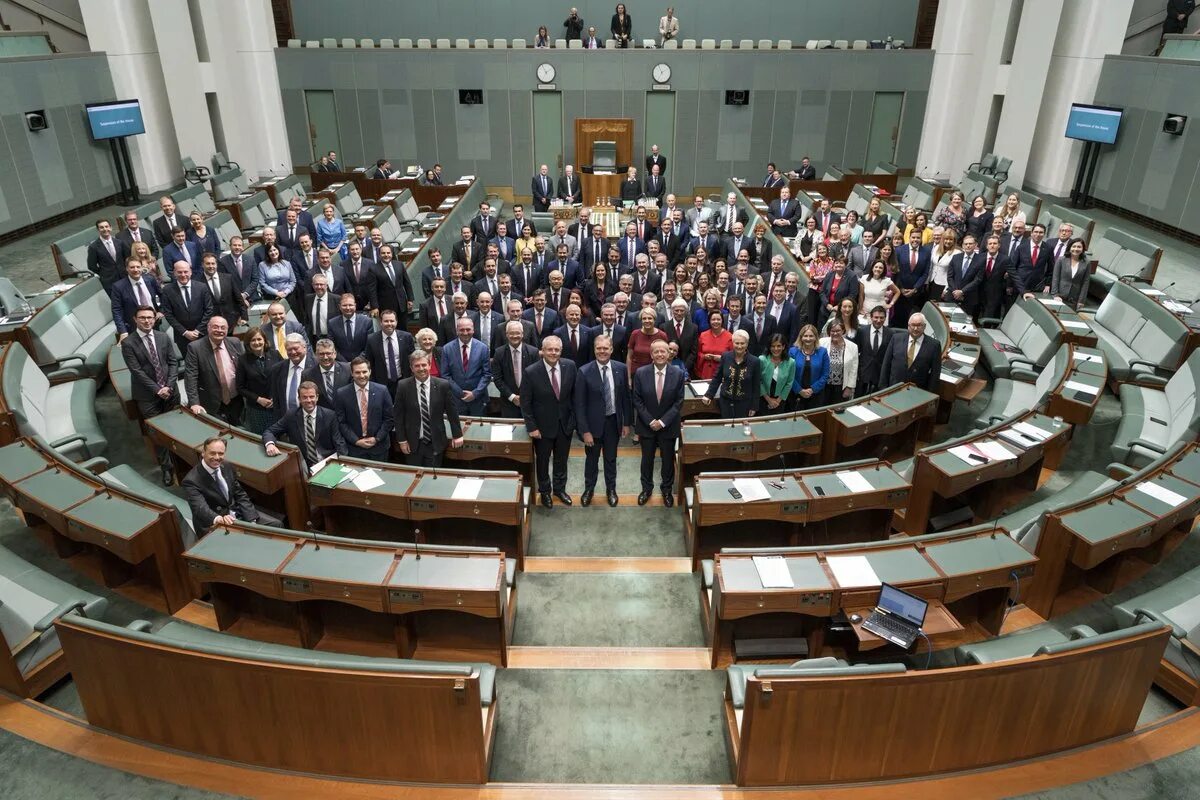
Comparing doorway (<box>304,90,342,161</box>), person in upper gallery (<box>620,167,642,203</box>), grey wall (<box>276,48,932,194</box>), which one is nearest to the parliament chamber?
person in upper gallery (<box>620,167,642,203</box>)

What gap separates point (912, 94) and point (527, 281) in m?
13.9

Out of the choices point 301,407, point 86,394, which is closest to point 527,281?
point 301,407

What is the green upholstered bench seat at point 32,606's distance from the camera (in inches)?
171

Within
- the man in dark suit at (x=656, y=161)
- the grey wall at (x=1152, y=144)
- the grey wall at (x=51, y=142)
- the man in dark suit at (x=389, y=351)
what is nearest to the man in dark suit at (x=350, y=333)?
the man in dark suit at (x=389, y=351)

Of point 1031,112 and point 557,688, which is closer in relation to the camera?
point 557,688

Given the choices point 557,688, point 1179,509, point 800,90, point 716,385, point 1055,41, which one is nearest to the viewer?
point 557,688

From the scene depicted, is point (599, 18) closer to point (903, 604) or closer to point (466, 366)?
point (466, 366)

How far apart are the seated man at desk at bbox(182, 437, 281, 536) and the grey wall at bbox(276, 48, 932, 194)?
49.9 ft

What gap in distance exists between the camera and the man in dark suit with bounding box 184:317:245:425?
21.1 feet

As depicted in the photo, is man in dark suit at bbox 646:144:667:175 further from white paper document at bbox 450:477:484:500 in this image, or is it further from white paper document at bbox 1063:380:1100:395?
white paper document at bbox 450:477:484:500

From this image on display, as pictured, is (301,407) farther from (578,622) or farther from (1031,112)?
(1031,112)

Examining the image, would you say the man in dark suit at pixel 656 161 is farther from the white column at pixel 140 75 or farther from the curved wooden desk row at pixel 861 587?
the curved wooden desk row at pixel 861 587

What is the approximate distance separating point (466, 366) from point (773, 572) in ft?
11.5

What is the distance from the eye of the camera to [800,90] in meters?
18.4
